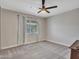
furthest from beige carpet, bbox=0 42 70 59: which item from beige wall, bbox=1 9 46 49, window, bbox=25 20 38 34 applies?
window, bbox=25 20 38 34

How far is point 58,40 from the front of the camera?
5.86 meters

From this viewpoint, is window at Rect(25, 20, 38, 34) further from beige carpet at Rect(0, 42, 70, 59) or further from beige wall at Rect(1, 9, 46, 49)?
beige carpet at Rect(0, 42, 70, 59)

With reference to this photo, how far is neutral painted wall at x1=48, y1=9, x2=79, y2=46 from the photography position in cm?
473

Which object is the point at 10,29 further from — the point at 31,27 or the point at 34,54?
the point at 34,54

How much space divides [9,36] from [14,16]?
1330 mm

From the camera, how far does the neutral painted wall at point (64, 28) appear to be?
15.5 feet

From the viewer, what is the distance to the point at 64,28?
5.41 m

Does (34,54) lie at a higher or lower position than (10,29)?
lower

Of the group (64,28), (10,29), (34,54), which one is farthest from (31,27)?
(34,54)

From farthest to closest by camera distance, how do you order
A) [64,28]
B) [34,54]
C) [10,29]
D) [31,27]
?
[31,27], [64,28], [10,29], [34,54]

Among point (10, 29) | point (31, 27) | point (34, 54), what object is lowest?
point (34, 54)

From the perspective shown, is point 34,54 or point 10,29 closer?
point 34,54

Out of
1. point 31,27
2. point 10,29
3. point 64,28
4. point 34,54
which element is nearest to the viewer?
point 34,54

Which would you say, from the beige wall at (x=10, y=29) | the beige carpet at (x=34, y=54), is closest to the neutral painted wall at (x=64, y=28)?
the beige carpet at (x=34, y=54)
